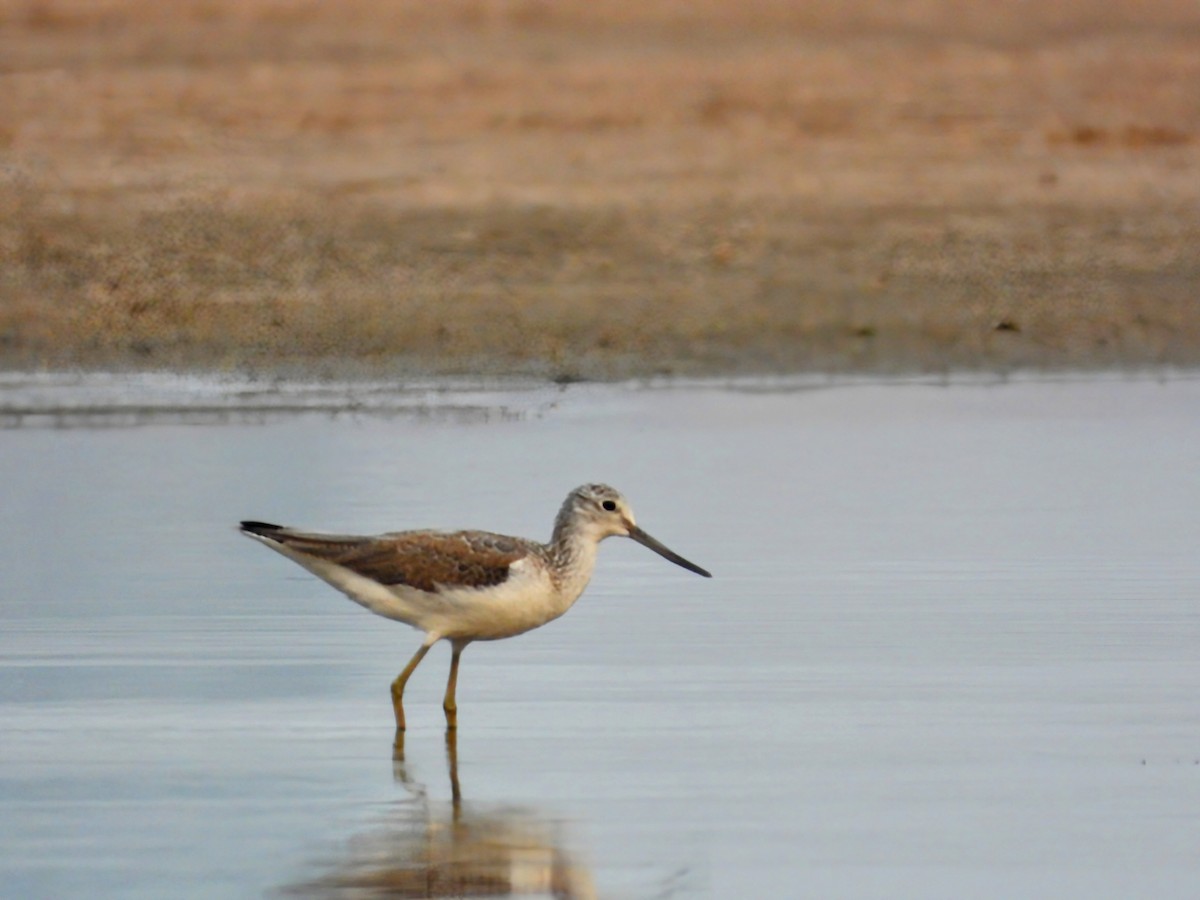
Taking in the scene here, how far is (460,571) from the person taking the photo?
7.97 metres

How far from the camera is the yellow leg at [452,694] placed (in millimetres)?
7684

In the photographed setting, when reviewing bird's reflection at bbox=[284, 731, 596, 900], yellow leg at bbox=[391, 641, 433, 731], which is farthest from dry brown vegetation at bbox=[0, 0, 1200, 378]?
bird's reflection at bbox=[284, 731, 596, 900]

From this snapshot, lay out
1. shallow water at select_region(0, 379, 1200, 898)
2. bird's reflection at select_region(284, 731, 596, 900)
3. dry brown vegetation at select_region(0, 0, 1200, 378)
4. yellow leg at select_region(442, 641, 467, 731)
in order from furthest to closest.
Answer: dry brown vegetation at select_region(0, 0, 1200, 378) → yellow leg at select_region(442, 641, 467, 731) → shallow water at select_region(0, 379, 1200, 898) → bird's reflection at select_region(284, 731, 596, 900)

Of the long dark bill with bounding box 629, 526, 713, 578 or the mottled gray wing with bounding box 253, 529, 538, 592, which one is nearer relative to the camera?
the mottled gray wing with bounding box 253, 529, 538, 592

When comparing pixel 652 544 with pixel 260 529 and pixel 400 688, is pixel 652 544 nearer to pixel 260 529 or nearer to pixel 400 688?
pixel 400 688

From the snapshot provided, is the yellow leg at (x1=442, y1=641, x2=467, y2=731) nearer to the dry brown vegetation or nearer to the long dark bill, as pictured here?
→ the long dark bill

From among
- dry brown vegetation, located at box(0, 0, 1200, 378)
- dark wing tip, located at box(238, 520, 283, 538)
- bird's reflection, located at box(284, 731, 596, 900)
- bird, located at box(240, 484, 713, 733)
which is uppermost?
dry brown vegetation, located at box(0, 0, 1200, 378)

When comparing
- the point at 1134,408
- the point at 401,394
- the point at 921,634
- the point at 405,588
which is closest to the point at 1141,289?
the point at 1134,408

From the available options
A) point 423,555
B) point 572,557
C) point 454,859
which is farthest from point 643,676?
point 454,859

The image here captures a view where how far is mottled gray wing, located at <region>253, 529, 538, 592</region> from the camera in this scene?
26.2 feet

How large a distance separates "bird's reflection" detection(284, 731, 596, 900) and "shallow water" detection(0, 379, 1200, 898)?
0.02m

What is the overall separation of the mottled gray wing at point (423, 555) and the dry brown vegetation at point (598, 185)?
30.9 feet

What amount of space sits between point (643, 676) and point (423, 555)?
0.80 metres

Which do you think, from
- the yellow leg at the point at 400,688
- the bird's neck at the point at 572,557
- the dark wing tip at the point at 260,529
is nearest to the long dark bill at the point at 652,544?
the bird's neck at the point at 572,557
